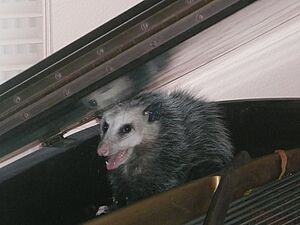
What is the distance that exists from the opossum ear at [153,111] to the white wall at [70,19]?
18.3 inches

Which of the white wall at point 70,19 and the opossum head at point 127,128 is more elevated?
the white wall at point 70,19

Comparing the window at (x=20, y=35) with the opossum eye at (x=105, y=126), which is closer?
the opossum eye at (x=105, y=126)

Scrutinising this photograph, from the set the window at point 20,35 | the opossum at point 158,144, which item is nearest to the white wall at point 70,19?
the window at point 20,35

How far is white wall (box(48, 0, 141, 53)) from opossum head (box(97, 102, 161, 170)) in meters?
0.47

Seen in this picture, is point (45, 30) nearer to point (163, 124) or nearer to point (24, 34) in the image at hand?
point (24, 34)

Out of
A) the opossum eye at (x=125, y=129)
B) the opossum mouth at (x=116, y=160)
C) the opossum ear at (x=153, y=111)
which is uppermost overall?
the opossum ear at (x=153, y=111)

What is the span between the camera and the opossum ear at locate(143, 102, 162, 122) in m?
0.63

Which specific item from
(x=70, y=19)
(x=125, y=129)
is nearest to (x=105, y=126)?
(x=125, y=129)

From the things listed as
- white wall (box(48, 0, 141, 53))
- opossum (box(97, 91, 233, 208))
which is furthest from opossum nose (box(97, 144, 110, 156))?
white wall (box(48, 0, 141, 53))

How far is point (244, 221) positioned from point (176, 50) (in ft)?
0.51

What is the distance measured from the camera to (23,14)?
107cm

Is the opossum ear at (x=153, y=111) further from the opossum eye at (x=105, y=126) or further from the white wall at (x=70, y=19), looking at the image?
the white wall at (x=70, y=19)

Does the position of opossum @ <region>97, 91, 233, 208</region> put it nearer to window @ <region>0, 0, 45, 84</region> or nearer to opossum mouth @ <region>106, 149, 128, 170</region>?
opossum mouth @ <region>106, 149, 128, 170</region>

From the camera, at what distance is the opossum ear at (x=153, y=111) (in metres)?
0.63
